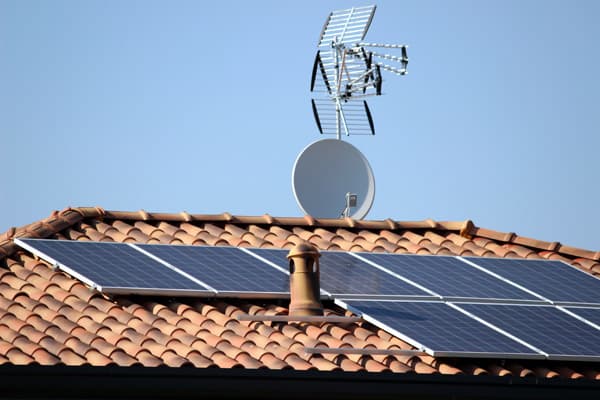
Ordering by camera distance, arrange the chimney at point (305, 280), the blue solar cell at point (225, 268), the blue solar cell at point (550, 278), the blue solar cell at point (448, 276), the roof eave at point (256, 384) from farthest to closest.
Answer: the blue solar cell at point (550, 278)
the blue solar cell at point (448, 276)
the blue solar cell at point (225, 268)
the chimney at point (305, 280)
the roof eave at point (256, 384)

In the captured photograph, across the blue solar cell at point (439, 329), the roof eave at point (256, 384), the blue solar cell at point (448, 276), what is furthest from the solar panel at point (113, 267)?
the blue solar cell at point (448, 276)

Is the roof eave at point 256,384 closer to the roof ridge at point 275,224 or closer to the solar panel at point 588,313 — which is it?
the solar panel at point 588,313

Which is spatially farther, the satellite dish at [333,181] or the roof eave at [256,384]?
the satellite dish at [333,181]

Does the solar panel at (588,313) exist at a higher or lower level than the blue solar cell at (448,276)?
lower

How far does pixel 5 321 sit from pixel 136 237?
338 centimetres

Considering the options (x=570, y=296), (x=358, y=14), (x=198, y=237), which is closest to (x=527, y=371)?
(x=570, y=296)

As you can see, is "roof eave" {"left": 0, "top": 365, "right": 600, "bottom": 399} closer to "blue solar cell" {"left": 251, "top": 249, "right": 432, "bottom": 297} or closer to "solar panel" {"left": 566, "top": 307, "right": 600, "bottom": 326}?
"solar panel" {"left": 566, "top": 307, "right": 600, "bottom": 326}

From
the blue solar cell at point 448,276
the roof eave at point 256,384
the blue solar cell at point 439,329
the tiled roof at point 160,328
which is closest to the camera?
the roof eave at point 256,384

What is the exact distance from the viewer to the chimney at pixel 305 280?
1653 centimetres

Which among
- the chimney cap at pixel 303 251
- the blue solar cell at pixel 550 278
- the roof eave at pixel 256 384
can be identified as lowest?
the roof eave at pixel 256 384

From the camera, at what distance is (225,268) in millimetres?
17469

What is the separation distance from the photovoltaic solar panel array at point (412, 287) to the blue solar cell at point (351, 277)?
13mm

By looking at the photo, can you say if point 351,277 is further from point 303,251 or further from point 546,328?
point 546,328

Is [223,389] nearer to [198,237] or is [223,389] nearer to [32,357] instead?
[32,357]
